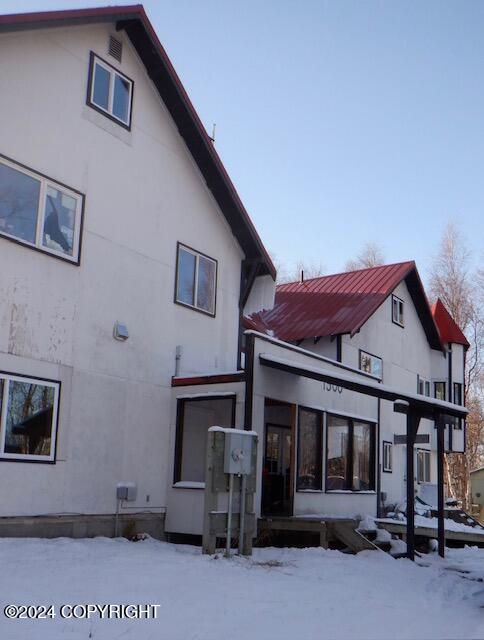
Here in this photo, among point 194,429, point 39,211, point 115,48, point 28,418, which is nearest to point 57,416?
point 28,418

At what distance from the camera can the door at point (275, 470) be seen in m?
15.2

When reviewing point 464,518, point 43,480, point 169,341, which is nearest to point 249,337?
point 169,341

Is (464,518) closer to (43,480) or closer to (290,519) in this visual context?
(290,519)

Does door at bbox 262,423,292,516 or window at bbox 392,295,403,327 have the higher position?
window at bbox 392,295,403,327

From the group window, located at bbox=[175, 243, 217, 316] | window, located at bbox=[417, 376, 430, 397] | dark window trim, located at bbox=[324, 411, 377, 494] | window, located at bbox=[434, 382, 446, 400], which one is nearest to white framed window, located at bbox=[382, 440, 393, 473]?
window, located at bbox=[417, 376, 430, 397]

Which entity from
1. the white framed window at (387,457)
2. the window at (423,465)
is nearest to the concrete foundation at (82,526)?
the white framed window at (387,457)

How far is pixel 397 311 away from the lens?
2450 centimetres

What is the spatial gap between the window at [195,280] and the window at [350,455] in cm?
353

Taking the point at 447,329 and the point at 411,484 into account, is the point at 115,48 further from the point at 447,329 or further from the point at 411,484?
the point at 447,329

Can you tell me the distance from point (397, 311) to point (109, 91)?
1394 centimetres

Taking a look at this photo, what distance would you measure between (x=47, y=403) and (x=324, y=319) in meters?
12.3

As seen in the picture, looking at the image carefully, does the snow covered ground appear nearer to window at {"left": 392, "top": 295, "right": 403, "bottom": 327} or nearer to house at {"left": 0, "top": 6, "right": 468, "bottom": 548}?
house at {"left": 0, "top": 6, "right": 468, "bottom": 548}

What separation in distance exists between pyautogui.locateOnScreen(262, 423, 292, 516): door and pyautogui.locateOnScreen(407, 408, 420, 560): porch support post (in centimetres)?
254

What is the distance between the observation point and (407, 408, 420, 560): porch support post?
515 inches
